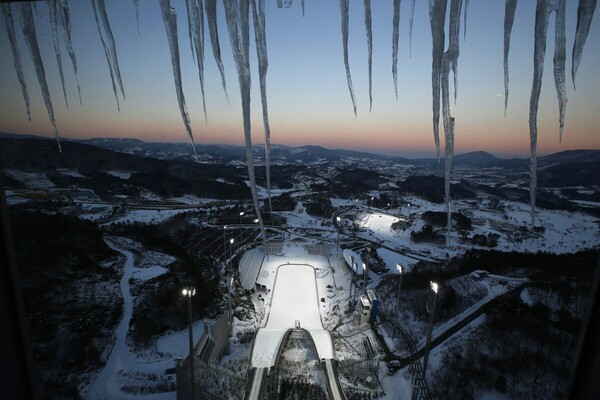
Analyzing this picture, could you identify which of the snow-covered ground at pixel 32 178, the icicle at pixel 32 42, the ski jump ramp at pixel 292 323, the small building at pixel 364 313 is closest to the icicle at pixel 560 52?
the icicle at pixel 32 42

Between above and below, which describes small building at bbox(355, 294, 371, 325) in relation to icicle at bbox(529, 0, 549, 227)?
below

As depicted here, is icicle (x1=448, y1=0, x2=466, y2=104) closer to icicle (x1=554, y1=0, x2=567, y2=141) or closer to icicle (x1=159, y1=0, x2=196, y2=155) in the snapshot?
icicle (x1=554, y1=0, x2=567, y2=141)

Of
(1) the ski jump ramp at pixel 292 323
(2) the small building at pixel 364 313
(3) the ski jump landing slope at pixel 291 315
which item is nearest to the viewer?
(1) the ski jump ramp at pixel 292 323

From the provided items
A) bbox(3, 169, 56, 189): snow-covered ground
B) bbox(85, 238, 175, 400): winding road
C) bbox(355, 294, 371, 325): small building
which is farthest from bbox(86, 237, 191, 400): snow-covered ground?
bbox(3, 169, 56, 189): snow-covered ground

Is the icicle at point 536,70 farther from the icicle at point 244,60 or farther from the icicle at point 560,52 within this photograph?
the icicle at point 244,60

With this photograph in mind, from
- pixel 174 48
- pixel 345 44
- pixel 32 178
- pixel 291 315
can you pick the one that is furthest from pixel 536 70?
pixel 32 178

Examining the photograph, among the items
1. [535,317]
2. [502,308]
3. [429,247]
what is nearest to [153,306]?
[502,308]

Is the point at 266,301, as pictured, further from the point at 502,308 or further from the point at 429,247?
the point at 429,247

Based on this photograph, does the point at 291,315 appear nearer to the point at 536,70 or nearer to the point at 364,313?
the point at 364,313
